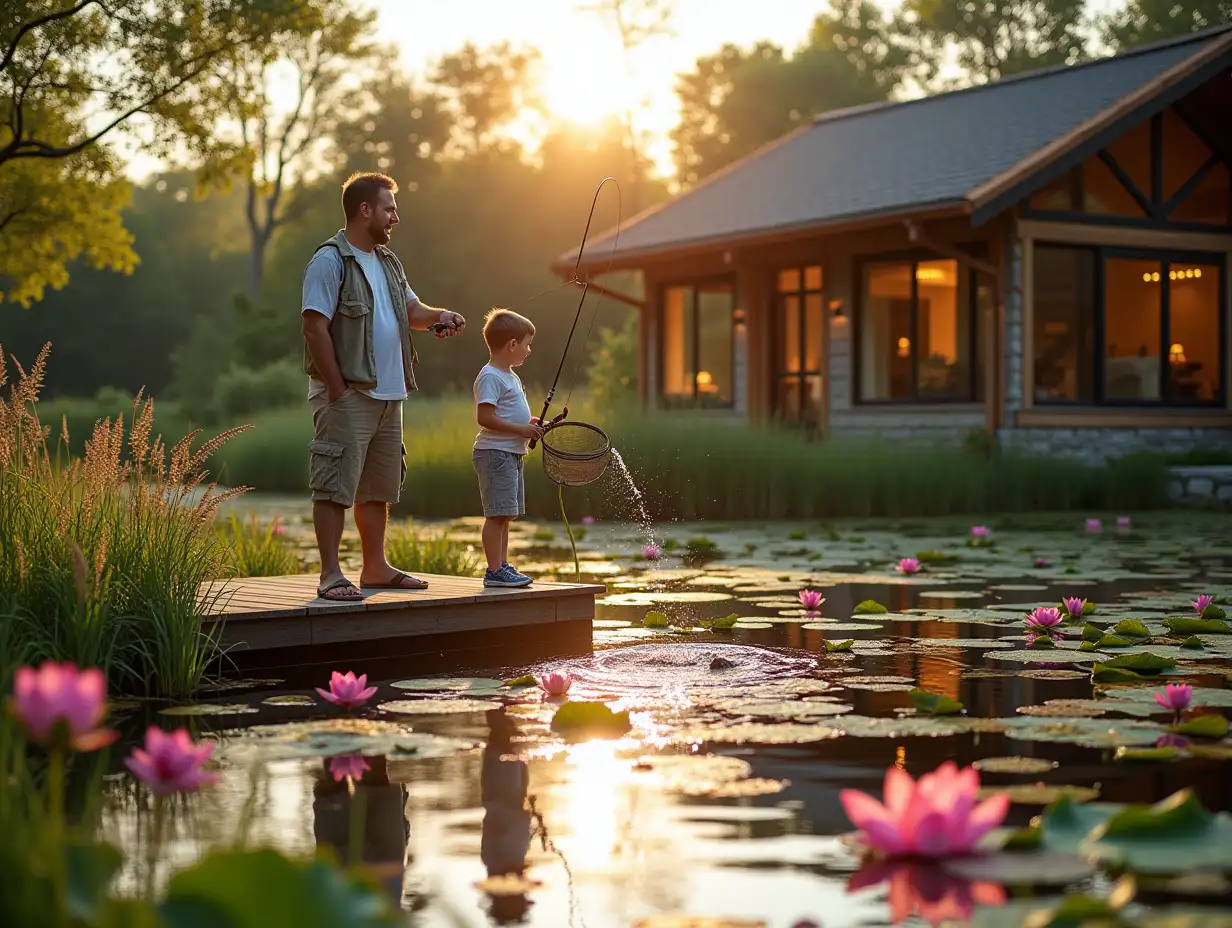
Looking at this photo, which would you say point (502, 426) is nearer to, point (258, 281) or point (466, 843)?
point (466, 843)

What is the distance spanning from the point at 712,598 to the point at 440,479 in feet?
27.1

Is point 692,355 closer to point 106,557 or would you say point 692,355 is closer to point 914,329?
point 914,329

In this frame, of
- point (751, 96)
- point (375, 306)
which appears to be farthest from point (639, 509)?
point (751, 96)

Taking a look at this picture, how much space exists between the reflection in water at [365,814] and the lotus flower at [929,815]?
858mm

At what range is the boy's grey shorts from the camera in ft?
21.3

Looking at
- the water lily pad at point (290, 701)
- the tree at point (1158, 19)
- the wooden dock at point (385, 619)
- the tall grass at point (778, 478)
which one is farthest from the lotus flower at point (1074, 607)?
the tree at point (1158, 19)

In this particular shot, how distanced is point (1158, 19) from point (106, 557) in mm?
43032

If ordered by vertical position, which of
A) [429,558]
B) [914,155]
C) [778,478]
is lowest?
[429,558]

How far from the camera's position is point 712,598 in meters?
8.13

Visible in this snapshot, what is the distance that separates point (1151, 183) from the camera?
714 inches

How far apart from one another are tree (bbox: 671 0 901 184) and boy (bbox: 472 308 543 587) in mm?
38659

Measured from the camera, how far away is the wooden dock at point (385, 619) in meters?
5.62

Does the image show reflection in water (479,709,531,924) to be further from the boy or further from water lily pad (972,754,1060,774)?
the boy

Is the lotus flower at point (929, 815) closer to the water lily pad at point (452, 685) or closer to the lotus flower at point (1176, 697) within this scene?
the lotus flower at point (1176, 697)
